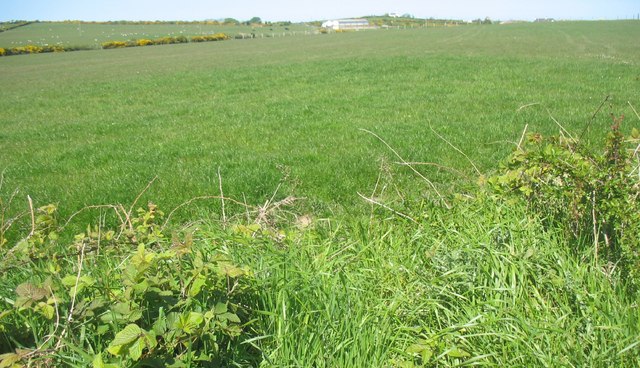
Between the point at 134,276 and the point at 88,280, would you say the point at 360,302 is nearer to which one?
the point at 134,276

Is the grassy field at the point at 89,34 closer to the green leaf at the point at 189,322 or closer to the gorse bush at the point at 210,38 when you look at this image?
the gorse bush at the point at 210,38

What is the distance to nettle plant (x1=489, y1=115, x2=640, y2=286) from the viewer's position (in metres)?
2.54

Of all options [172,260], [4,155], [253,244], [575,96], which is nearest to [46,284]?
[172,260]

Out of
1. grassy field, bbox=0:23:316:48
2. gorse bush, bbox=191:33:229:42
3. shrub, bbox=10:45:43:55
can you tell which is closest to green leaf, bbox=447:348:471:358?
shrub, bbox=10:45:43:55

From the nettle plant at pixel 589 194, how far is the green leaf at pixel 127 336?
223cm

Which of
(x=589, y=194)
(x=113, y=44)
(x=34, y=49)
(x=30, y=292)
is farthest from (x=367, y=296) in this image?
(x=113, y=44)

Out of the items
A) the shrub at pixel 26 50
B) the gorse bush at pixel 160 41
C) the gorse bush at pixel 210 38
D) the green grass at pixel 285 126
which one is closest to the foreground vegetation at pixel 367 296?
the green grass at pixel 285 126

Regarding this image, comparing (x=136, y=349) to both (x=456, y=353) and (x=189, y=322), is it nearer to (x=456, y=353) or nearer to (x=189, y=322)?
(x=189, y=322)

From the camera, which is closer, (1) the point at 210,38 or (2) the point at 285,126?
(2) the point at 285,126

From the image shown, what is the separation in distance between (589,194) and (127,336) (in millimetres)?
2458

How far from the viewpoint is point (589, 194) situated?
9.02 feet

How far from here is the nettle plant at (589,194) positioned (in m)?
2.54

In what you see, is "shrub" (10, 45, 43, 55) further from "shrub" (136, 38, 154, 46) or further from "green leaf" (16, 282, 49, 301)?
"green leaf" (16, 282, 49, 301)

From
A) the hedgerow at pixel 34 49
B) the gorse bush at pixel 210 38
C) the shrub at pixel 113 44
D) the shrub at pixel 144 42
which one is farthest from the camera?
the gorse bush at pixel 210 38
